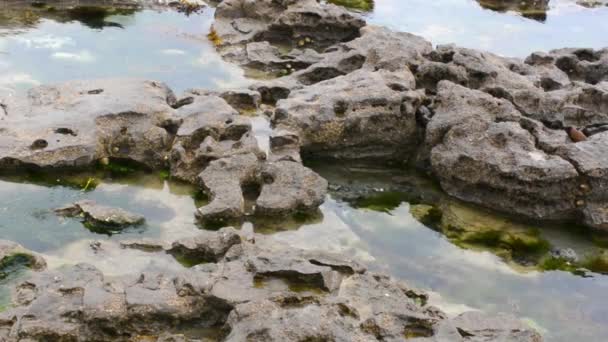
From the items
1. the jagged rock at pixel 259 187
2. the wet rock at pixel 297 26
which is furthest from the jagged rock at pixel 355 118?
the wet rock at pixel 297 26

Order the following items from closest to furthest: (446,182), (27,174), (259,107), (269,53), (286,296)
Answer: (286,296)
(27,174)
(446,182)
(259,107)
(269,53)

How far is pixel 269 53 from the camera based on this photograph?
17203 mm

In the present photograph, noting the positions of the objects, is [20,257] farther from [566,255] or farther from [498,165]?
[566,255]

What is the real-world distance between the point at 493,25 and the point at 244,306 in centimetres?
1526

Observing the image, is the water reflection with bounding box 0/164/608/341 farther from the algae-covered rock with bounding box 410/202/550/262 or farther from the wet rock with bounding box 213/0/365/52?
the wet rock with bounding box 213/0/365/52

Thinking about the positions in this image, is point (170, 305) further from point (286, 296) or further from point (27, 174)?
point (27, 174)

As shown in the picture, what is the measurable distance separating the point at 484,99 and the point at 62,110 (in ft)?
22.9

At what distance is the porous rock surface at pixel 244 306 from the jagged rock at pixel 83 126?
2.98 metres

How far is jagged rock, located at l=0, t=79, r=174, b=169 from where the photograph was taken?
38.3ft

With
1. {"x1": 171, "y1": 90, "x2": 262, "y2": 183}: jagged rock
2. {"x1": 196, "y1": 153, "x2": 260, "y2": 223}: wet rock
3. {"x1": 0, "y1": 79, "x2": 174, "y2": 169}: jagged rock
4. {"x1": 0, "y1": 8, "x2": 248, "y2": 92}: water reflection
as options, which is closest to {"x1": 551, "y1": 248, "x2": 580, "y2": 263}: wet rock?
{"x1": 196, "y1": 153, "x2": 260, "y2": 223}: wet rock

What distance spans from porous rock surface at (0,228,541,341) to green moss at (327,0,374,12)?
13.5m

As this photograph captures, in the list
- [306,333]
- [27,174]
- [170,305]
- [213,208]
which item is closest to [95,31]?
[27,174]

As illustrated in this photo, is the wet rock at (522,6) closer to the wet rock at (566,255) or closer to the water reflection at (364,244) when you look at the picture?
the water reflection at (364,244)

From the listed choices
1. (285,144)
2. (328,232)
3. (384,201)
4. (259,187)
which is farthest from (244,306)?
(285,144)
